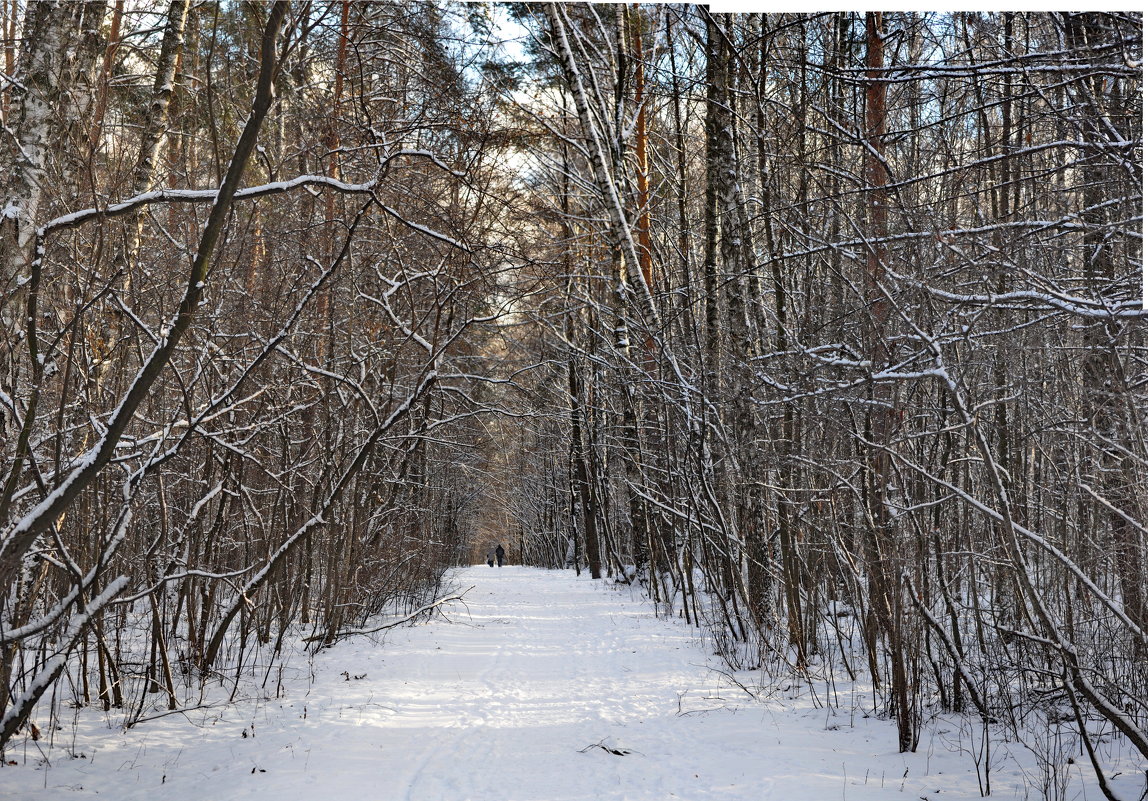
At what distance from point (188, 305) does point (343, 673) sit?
4.63 metres

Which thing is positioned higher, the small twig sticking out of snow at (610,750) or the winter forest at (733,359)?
the winter forest at (733,359)

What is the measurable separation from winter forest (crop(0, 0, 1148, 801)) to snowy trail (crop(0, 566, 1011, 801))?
0.87 ft

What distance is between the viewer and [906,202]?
4562mm

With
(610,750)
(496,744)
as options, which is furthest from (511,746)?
(610,750)

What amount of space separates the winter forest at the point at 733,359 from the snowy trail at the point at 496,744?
26 centimetres

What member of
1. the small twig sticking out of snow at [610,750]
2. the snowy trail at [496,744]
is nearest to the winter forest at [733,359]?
the small twig sticking out of snow at [610,750]

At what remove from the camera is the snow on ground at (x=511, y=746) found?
12.8ft

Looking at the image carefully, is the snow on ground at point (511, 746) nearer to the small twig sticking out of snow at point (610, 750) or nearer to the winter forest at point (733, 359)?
the small twig sticking out of snow at point (610, 750)

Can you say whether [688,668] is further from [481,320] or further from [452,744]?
[481,320]

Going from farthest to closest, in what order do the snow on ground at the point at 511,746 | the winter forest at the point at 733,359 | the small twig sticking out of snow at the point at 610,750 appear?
1. the small twig sticking out of snow at the point at 610,750
2. the snow on ground at the point at 511,746
3. the winter forest at the point at 733,359

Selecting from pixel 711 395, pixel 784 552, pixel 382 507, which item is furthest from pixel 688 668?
pixel 382 507

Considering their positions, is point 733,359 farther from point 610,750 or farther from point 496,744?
point 496,744

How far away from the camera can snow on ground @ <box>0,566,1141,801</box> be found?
3.89 meters

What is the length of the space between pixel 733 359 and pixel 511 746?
3.87 metres
